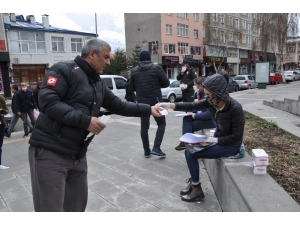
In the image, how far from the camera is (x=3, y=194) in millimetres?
3393

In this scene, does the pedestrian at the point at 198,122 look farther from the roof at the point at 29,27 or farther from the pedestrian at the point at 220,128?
the roof at the point at 29,27

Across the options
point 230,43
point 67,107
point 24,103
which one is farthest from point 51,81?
point 230,43

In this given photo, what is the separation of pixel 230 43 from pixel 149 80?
40735 mm

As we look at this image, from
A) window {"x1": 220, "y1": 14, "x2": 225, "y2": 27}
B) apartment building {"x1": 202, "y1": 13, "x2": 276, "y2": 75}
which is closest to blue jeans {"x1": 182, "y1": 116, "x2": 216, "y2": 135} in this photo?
apartment building {"x1": 202, "y1": 13, "x2": 276, "y2": 75}

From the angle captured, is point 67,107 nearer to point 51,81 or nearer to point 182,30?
point 51,81

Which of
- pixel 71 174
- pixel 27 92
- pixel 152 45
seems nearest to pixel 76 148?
pixel 71 174

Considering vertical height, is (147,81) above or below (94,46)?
below

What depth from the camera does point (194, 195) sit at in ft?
9.99

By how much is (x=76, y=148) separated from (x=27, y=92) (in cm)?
619

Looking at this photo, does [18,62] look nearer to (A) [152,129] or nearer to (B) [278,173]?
(A) [152,129]

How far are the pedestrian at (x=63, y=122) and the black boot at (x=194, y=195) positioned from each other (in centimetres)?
153

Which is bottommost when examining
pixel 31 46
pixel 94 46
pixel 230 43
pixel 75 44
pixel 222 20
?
pixel 94 46

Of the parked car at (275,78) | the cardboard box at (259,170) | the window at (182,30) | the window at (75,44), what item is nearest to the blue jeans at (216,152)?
the cardboard box at (259,170)

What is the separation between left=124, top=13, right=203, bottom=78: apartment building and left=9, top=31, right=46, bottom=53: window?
13.3 metres
